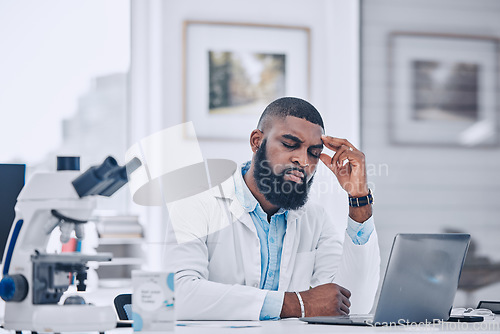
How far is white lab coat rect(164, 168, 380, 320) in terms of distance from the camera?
85.3 inches

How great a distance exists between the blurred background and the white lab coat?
105 centimetres

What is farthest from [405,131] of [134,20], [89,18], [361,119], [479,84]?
[89,18]

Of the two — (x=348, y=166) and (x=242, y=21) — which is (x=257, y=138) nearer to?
(x=348, y=166)

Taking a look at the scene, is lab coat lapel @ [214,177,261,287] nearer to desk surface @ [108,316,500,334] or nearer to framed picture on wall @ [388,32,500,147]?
desk surface @ [108,316,500,334]

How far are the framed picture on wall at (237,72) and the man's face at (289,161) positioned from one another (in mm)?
1097

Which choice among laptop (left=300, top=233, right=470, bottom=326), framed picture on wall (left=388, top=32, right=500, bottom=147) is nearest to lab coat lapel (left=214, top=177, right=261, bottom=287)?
laptop (left=300, top=233, right=470, bottom=326)

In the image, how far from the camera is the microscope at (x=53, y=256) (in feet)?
4.44

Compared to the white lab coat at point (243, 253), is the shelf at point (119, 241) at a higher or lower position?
lower

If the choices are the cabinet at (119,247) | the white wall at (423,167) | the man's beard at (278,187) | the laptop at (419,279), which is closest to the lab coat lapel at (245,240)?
the man's beard at (278,187)

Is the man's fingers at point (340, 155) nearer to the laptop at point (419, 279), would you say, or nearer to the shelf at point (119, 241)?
the laptop at point (419, 279)

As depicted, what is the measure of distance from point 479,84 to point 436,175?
62 cm

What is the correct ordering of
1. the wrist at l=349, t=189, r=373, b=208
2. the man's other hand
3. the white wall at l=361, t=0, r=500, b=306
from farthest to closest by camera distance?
1. the white wall at l=361, t=0, r=500, b=306
2. the wrist at l=349, t=189, r=373, b=208
3. the man's other hand

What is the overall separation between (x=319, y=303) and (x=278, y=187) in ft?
1.89

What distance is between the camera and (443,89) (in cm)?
390
